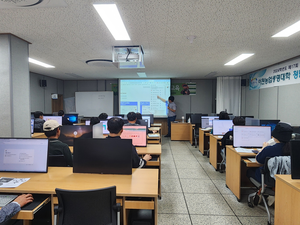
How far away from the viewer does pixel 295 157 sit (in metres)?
1.56

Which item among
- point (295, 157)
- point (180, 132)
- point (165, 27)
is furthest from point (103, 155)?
point (180, 132)

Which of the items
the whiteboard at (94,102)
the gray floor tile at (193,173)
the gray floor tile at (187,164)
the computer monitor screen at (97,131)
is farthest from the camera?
the whiteboard at (94,102)

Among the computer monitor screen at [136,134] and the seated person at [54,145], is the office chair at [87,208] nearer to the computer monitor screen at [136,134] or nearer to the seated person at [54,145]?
the seated person at [54,145]

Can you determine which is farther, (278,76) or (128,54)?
(278,76)

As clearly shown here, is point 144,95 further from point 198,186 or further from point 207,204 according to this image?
point 207,204

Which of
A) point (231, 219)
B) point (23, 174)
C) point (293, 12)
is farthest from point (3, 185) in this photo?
point (293, 12)

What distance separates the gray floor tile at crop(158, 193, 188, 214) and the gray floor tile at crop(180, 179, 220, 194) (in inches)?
10.4

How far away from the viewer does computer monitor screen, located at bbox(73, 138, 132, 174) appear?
71.2 inches

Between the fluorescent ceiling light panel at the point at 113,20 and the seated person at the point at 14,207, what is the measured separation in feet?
7.18

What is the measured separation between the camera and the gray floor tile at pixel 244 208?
8.00 feet

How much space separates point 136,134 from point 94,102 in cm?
667

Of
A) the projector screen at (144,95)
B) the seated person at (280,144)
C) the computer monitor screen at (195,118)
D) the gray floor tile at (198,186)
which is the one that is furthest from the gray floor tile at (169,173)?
the projector screen at (144,95)

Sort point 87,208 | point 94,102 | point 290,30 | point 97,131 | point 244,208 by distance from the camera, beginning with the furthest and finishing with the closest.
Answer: point 94,102, point 290,30, point 97,131, point 244,208, point 87,208

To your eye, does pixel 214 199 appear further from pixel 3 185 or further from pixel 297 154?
pixel 3 185
